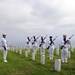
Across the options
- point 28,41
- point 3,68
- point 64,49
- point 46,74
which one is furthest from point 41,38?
point 46,74

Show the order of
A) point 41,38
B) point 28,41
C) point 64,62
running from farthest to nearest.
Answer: point 28,41 < point 41,38 < point 64,62

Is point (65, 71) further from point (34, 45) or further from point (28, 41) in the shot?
point (28, 41)

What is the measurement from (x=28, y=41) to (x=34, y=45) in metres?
4.48

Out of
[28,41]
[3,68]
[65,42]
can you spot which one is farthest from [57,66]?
[28,41]

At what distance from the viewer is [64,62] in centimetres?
2694

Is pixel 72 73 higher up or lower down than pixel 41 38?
lower down

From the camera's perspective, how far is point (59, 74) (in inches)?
781

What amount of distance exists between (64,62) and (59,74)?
7188mm

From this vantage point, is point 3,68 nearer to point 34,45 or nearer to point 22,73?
point 22,73

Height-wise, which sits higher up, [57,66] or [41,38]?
[41,38]

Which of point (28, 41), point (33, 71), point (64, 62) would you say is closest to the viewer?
point (33, 71)

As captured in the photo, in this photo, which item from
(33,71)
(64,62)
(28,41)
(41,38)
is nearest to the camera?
(33,71)

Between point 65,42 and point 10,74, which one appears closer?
point 10,74

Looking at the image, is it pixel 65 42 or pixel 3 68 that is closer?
pixel 3 68
